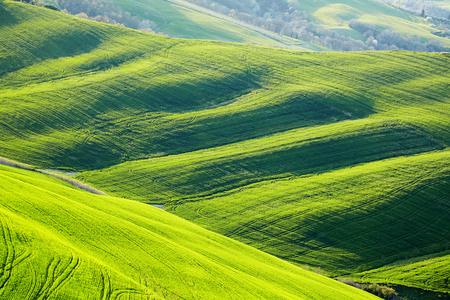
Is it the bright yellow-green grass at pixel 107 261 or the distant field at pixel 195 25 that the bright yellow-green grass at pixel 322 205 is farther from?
the distant field at pixel 195 25

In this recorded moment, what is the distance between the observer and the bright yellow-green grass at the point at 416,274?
3366cm

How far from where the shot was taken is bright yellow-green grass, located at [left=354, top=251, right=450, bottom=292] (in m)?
33.7

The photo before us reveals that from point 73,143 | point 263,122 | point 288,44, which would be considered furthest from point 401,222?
point 288,44

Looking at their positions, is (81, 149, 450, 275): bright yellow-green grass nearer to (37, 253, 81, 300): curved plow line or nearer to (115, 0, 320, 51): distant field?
(37, 253, 81, 300): curved plow line

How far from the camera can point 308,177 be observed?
47125 mm

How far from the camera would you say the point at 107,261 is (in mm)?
18141

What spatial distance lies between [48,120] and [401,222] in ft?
151

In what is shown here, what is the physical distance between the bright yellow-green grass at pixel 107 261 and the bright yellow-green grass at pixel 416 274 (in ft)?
19.3

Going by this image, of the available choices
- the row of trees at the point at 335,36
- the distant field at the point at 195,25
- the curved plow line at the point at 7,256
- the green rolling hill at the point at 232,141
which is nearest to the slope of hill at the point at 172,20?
the distant field at the point at 195,25

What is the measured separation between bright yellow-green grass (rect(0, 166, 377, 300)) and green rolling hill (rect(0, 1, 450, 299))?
0.18 m

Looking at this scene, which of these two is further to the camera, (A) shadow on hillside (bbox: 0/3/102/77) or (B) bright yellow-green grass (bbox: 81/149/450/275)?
(A) shadow on hillside (bbox: 0/3/102/77)

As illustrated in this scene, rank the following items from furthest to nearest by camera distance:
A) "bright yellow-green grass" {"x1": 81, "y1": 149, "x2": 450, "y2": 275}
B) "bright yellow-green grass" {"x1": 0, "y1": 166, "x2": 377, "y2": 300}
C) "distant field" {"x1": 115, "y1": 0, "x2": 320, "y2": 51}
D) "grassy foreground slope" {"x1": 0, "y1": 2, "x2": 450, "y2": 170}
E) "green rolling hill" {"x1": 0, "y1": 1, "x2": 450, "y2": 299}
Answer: "distant field" {"x1": 115, "y1": 0, "x2": 320, "y2": 51}
"grassy foreground slope" {"x1": 0, "y1": 2, "x2": 450, "y2": 170}
"bright yellow-green grass" {"x1": 81, "y1": 149, "x2": 450, "y2": 275}
"green rolling hill" {"x1": 0, "y1": 1, "x2": 450, "y2": 299}
"bright yellow-green grass" {"x1": 0, "y1": 166, "x2": 377, "y2": 300}

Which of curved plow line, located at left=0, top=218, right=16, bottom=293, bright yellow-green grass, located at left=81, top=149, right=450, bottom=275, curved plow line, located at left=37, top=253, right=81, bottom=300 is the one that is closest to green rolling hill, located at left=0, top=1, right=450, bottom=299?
curved plow line, located at left=37, top=253, right=81, bottom=300

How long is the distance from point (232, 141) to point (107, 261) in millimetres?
36897
